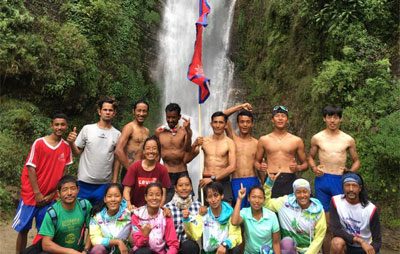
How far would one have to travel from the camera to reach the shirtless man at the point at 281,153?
4945 millimetres

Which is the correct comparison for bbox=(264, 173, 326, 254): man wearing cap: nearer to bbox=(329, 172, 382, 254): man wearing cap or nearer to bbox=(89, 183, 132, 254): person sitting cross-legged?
bbox=(329, 172, 382, 254): man wearing cap

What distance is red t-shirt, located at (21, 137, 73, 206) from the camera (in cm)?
451

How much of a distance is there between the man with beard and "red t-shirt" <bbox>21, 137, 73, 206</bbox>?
0.64 metres

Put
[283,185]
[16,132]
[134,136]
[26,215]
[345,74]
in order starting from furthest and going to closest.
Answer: [16,132]
[345,74]
[134,136]
[283,185]
[26,215]

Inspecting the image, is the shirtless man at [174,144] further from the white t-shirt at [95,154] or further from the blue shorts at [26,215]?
the blue shorts at [26,215]

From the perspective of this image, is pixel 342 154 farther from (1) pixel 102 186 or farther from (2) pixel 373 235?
(1) pixel 102 186

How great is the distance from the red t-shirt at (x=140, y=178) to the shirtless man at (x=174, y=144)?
72 centimetres

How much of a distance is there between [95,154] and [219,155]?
1.65m

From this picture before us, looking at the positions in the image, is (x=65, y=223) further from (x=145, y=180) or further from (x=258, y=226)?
(x=258, y=226)

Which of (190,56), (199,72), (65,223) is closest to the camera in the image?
(65,223)

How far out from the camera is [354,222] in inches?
162

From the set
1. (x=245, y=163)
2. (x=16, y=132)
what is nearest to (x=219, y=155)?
(x=245, y=163)

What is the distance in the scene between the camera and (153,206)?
404cm

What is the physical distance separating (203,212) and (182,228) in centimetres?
34
